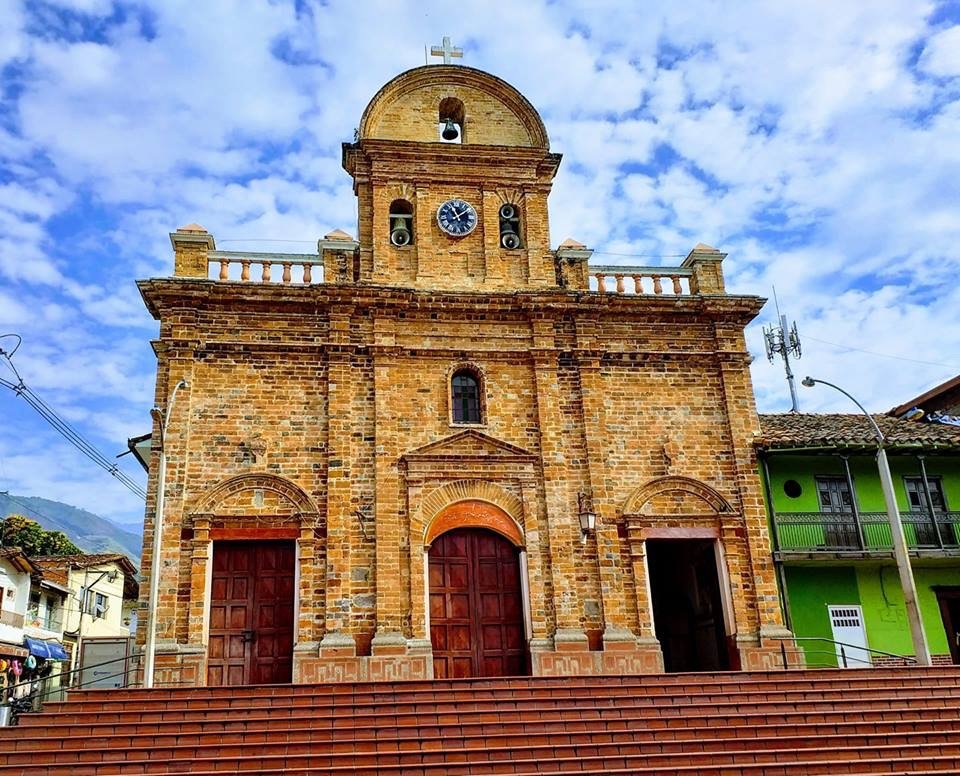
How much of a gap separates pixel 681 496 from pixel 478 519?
4590 mm

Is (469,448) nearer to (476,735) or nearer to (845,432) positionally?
(476,735)

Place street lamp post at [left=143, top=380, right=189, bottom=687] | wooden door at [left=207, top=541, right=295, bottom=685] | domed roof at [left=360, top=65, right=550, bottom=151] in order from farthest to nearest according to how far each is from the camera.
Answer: domed roof at [left=360, top=65, right=550, bottom=151] → wooden door at [left=207, top=541, right=295, bottom=685] → street lamp post at [left=143, top=380, right=189, bottom=687]

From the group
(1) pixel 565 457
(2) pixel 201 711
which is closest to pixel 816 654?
(1) pixel 565 457

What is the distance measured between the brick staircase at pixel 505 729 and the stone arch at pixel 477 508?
4.37m

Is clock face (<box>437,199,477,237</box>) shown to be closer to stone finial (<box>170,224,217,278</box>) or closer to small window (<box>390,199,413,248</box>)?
small window (<box>390,199,413,248</box>)

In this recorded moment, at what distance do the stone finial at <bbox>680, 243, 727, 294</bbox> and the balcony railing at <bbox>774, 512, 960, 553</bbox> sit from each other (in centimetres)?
563

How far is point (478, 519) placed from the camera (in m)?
17.9

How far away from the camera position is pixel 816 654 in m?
18.3

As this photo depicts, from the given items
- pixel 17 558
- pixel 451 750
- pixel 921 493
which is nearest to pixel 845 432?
pixel 921 493

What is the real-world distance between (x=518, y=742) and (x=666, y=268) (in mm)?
12361

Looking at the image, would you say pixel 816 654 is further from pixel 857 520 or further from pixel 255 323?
pixel 255 323

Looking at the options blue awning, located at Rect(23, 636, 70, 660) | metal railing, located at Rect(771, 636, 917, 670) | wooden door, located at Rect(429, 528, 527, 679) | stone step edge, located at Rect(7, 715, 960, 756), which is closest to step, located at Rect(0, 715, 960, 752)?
stone step edge, located at Rect(7, 715, 960, 756)

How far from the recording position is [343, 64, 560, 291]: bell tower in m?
19.9

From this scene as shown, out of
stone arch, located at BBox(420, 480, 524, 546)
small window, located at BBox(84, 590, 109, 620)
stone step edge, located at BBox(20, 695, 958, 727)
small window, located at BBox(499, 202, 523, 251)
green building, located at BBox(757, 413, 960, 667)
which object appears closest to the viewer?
stone step edge, located at BBox(20, 695, 958, 727)
